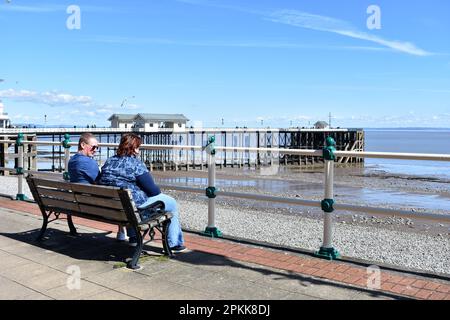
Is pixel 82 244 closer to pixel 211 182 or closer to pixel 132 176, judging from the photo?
pixel 132 176

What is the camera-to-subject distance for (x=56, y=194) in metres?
5.22

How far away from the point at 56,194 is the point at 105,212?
93 centimetres

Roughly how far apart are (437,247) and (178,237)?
15.7 ft

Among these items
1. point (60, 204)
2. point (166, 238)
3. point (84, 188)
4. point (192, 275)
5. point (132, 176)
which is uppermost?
point (132, 176)

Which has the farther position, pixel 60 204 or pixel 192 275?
pixel 60 204

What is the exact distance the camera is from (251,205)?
17234mm

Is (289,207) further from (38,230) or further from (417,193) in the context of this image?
(417,193)

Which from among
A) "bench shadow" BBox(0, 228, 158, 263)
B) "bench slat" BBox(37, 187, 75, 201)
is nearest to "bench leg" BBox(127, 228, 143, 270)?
"bench shadow" BBox(0, 228, 158, 263)

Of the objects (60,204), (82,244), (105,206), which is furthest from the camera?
(82,244)

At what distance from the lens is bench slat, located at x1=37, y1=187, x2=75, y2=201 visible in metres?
5.03

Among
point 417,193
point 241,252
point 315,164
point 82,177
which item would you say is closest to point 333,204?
point 241,252

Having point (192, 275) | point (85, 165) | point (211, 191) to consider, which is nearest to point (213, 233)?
point (211, 191)

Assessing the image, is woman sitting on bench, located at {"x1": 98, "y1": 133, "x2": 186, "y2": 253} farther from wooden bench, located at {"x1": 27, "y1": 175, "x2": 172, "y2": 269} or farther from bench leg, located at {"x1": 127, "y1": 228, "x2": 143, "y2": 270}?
bench leg, located at {"x1": 127, "y1": 228, "x2": 143, "y2": 270}

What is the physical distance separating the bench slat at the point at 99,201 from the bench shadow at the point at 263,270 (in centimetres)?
86
